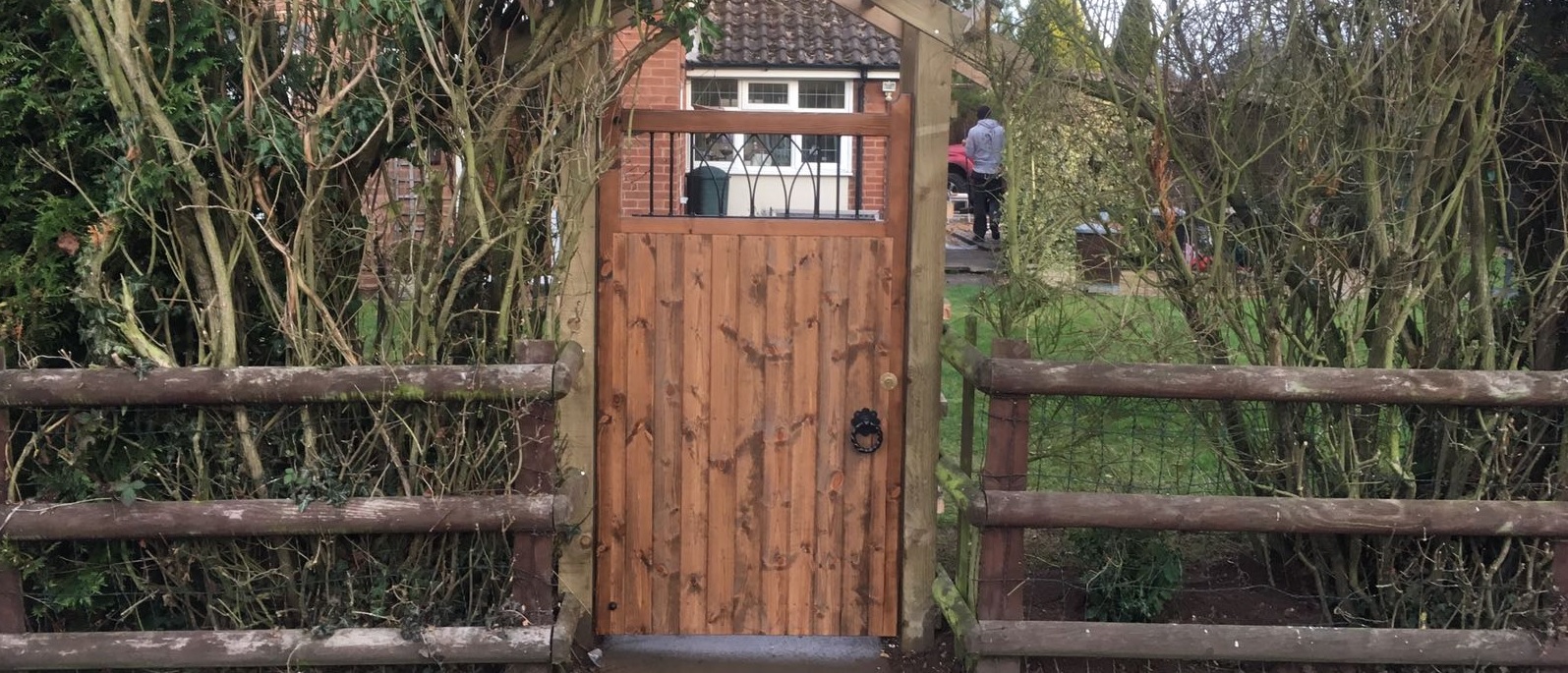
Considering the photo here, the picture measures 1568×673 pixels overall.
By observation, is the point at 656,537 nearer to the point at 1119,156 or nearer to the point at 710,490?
the point at 710,490

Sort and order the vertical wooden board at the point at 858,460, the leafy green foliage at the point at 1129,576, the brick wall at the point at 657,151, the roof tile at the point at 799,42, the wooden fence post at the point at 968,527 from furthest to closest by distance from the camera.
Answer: the roof tile at the point at 799,42, the brick wall at the point at 657,151, the vertical wooden board at the point at 858,460, the leafy green foliage at the point at 1129,576, the wooden fence post at the point at 968,527

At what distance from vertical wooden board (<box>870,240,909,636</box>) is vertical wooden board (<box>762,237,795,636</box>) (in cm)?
37

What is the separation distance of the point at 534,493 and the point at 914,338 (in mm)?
1622

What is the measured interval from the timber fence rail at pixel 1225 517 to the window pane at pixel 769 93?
47.0 ft

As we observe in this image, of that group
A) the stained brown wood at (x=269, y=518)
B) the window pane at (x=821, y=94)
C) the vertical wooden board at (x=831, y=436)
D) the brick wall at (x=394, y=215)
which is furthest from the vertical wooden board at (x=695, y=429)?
the window pane at (x=821, y=94)

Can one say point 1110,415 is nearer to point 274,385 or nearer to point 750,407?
point 750,407

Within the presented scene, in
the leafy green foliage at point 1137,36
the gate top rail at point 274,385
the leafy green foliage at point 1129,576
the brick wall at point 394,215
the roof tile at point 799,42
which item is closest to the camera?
the gate top rail at point 274,385

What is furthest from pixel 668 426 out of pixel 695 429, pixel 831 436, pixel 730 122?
pixel 730 122

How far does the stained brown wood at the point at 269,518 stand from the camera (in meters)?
4.18

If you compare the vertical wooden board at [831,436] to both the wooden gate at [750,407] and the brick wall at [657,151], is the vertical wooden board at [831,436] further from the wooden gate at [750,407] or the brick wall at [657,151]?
the brick wall at [657,151]

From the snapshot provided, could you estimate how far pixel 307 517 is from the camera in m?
4.23

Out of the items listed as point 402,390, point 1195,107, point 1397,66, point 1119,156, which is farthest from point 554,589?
point 1397,66

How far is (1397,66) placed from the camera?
4418 mm

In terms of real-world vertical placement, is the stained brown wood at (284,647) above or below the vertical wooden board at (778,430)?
below
